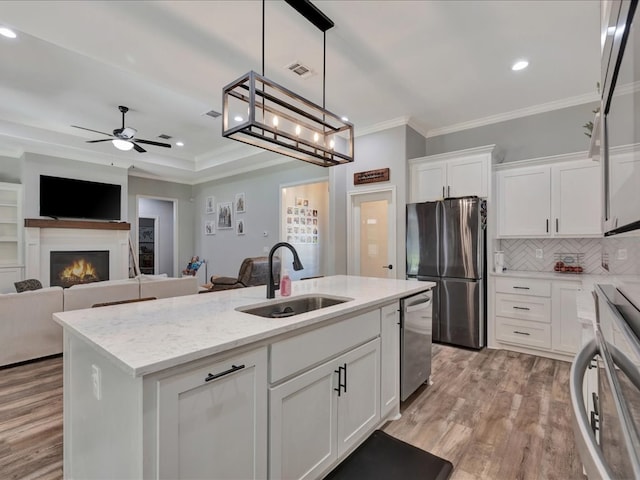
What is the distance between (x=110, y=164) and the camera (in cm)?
636

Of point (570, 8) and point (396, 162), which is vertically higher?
point (570, 8)

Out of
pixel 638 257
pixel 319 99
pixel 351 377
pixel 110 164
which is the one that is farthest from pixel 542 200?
pixel 110 164

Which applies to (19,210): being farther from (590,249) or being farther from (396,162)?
(590,249)

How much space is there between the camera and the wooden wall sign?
445cm

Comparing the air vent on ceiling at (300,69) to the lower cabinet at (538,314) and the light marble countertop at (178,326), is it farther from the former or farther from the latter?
the lower cabinet at (538,314)

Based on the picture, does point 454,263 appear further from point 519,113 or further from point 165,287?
point 165,287

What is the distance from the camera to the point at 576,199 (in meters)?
3.48

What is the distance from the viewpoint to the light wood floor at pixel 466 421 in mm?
1861

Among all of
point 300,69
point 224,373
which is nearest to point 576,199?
point 300,69

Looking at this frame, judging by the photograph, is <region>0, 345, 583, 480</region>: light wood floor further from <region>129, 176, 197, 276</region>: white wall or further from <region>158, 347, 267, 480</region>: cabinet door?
<region>129, 176, 197, 276</region>: white wall

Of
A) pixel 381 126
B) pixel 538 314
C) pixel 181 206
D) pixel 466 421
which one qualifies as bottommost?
pixel 466 421

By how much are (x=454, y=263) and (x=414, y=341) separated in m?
1.68

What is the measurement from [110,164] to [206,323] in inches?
252

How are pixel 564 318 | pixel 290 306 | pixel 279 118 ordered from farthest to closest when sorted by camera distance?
pixel 564 318, pixel 279 118, pixel 290 306
